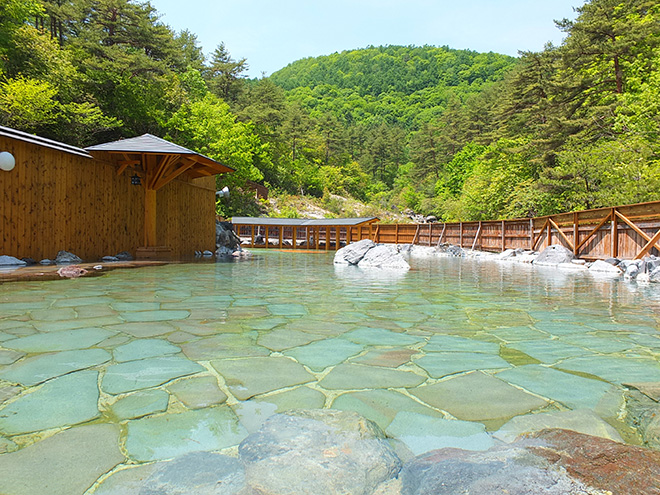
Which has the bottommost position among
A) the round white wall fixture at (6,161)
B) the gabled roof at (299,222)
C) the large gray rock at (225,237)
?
the large gray rock at (225,237)

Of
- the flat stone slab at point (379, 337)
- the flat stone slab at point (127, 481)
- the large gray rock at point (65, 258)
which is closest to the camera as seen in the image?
the flat stone slab at point (127, 481)

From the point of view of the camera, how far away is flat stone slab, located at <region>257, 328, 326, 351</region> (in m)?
2.92

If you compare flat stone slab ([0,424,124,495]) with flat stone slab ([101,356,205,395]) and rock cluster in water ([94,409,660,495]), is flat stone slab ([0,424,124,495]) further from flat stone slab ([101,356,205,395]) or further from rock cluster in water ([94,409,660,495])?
flat stone slab ([101,356,205,395])

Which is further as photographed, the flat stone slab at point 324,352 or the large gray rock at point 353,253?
the large gray rock at point 353,253

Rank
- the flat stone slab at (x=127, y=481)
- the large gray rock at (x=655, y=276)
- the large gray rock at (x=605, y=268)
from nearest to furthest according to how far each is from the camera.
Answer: the flat stone slab at (x=127, y=481) → the large gray rock at (x=655, y=276) → the large gray rock at (x=605, y=268)

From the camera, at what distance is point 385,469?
4.43 feet

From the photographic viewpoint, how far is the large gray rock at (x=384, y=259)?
1095 centimetres

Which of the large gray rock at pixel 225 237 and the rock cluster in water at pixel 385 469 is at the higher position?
the large gray rock at pixel 225 237

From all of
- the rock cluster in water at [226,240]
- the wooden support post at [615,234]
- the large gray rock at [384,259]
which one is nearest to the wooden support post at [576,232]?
the wooden support post at [615,234]

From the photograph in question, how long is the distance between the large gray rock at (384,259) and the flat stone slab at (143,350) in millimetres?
8331

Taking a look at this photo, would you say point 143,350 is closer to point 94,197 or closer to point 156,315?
point 156,315

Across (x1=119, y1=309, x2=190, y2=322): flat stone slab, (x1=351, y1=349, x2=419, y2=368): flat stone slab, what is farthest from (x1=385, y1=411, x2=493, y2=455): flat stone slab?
(x1=119, y1=309, x2=190, y2=322): flat stone slab

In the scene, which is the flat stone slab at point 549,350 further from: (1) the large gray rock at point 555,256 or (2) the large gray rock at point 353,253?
(1) the large gray rock at point 555,256

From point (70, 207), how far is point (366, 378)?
9.57 metres
